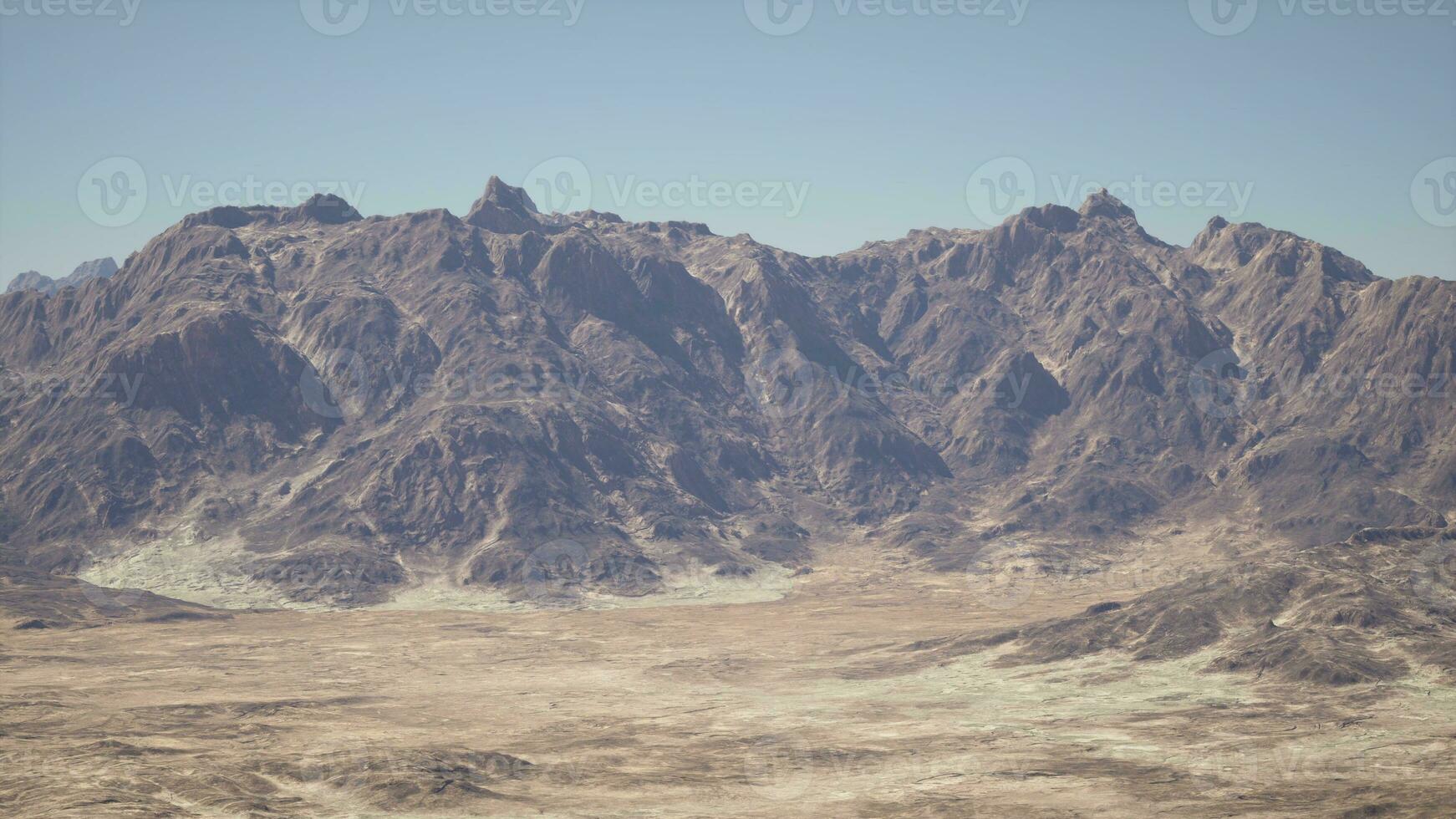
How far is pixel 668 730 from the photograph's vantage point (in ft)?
392

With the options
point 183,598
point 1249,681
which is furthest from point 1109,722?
point 183,598

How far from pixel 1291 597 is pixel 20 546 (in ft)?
617

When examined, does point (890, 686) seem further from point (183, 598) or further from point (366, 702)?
point (183, 598)

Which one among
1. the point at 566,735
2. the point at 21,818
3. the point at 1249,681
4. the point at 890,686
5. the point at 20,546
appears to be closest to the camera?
the point at 21,818

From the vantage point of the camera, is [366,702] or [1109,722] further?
[366,702]

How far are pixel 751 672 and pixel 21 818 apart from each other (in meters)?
80.3

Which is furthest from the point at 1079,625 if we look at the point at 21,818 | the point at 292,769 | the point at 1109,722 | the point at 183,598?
the point at 183,598

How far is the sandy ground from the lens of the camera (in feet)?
310

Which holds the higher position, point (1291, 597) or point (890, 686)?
point (1291, 597)

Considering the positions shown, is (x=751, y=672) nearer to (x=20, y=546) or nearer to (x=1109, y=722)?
(x=1109, y=722)

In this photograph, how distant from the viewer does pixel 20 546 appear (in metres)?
199

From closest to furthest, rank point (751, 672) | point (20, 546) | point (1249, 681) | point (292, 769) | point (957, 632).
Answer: point (292, 769)
point (1249, 681)
point (751, 672)
point (957, 632)
point (20, 546)

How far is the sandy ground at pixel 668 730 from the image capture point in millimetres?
94375

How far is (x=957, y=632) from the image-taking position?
536ft
